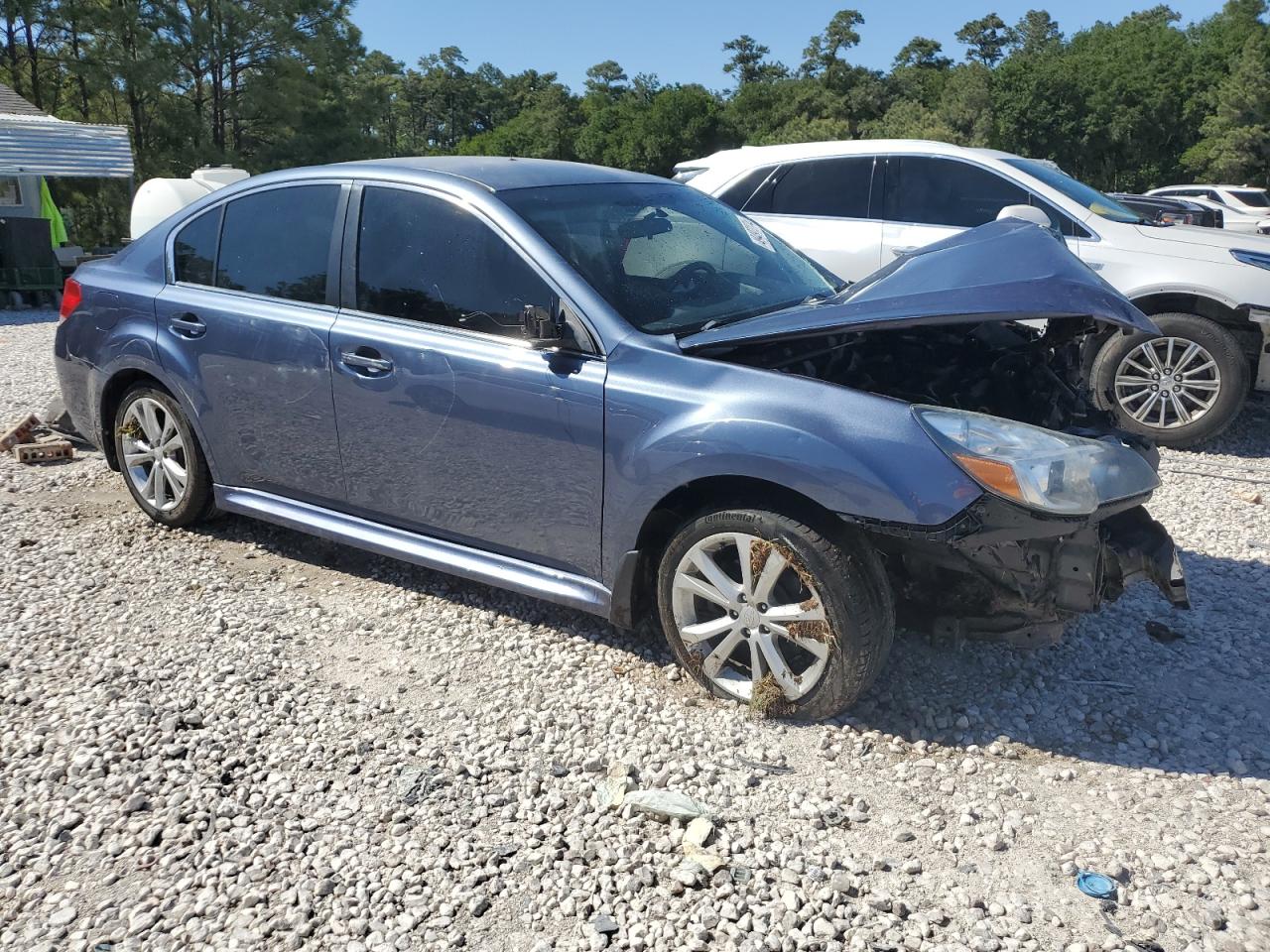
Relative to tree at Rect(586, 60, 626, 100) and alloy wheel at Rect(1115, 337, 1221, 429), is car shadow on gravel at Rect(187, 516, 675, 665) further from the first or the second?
tree at Rect(586, 60, 626, 100)

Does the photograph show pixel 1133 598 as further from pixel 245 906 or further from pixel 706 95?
pixel 706 95

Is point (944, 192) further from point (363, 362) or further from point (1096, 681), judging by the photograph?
point (363, 362)

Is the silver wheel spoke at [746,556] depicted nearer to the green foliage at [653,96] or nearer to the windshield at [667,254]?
the windshield at [667,254]

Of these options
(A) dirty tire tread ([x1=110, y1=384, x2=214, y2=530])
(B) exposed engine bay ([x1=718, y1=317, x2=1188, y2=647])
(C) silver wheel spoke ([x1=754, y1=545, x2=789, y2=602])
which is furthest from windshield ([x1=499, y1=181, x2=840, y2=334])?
(A) dirty tire tread ([x1=110, y1=384, x2=214, y2=530])

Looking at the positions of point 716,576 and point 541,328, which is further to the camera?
point 541,328

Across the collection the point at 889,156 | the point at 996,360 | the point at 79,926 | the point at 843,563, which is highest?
the point at 889,156

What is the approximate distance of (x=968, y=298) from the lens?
10.4ft

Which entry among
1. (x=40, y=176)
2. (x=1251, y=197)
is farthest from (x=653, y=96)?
(x=40, y=176)

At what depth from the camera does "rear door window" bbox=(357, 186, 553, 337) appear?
3.75 m

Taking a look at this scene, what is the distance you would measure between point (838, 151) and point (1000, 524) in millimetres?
5591

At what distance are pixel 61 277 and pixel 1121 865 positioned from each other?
732 inches

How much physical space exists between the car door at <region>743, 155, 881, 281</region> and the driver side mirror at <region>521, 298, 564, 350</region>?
4.53 metres

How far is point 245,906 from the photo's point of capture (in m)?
2.61

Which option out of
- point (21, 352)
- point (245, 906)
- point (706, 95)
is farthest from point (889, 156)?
point (706, 95)
